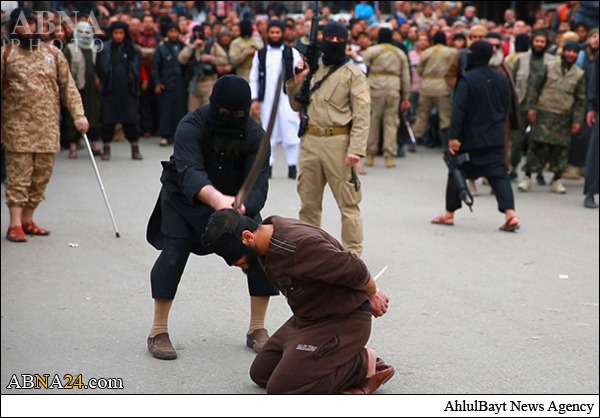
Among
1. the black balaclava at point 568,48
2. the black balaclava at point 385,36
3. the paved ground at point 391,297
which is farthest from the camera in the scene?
the black balaclava at point 385,36

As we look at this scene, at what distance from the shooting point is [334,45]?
22.9 ft

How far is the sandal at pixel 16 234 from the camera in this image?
28.6 ft

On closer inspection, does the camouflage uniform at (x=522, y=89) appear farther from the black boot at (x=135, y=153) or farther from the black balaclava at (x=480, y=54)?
the black boot at (x=135, y=153)

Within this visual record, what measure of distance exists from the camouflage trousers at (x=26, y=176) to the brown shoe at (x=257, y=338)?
351 centimetres

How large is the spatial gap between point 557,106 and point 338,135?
5568 mm

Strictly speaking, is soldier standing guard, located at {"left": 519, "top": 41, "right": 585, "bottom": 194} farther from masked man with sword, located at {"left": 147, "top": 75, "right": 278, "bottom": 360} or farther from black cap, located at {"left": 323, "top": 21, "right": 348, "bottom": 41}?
masked man with sword, located at {"left": 147, "top": 75, "right": 278, "bottom": 360}

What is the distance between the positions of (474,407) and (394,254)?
5.31 metres

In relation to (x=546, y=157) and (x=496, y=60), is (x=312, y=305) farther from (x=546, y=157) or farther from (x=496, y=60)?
(x=546, y=157)

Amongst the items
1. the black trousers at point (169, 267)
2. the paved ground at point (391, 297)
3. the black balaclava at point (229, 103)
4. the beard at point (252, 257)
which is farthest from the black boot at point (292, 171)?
the beard at point (252, 257)

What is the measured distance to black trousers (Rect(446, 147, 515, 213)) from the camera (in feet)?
32.0

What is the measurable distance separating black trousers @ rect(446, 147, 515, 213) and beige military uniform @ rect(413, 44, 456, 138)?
530 cm

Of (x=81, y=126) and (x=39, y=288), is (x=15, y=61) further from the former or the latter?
(x=39, y=288)

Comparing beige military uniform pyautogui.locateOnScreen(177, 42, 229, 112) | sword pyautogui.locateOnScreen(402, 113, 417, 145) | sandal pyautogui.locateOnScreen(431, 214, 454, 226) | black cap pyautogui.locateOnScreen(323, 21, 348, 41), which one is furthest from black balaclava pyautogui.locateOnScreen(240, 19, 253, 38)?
black cap pyautogui.locateOnScreen(323, 21, 348, 41)

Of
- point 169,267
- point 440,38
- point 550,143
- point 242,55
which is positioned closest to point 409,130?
point 440,38
